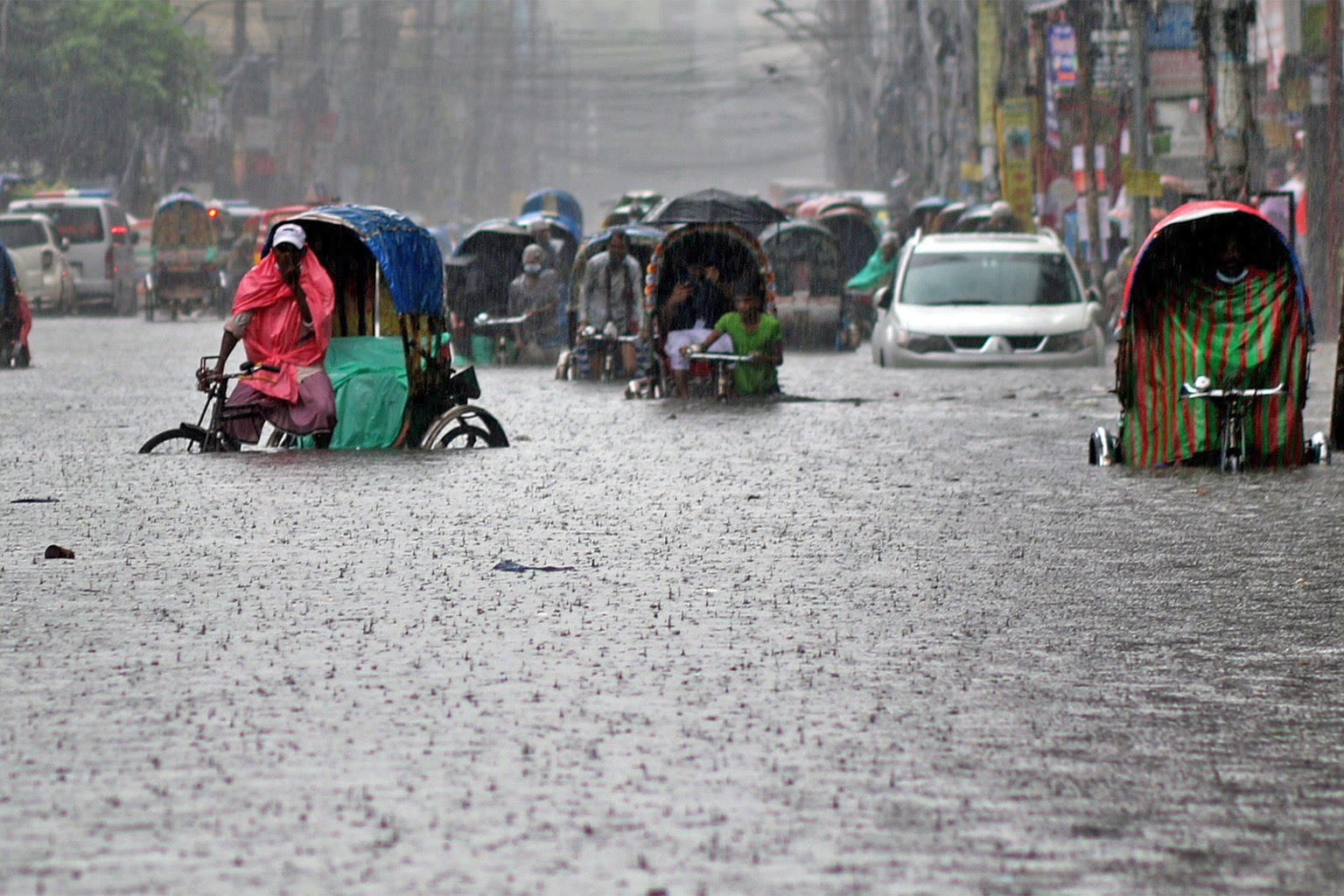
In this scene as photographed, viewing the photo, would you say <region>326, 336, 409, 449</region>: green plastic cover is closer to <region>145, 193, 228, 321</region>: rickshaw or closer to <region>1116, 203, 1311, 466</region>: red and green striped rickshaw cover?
<region>1116, 203, 1311, 466</region>: red and green striped rickshaw cover

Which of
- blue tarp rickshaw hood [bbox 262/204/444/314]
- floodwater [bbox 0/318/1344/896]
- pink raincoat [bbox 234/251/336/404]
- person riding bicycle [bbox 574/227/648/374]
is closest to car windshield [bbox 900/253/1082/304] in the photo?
person riding bicycle [bbox 574/227/648/374]

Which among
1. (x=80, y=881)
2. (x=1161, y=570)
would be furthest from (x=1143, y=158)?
(x=80, y=881)

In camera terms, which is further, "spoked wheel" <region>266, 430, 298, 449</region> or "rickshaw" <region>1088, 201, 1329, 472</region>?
"spoked wheel" <region>266, 430, 298, 449</region>

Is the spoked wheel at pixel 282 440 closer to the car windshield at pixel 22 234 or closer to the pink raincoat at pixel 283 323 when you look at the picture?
the pink raincoat at pixel 283 323

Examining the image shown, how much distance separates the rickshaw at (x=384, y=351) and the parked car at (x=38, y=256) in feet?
96.1

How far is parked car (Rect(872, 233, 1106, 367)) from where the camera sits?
27266mm

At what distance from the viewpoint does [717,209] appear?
103ft

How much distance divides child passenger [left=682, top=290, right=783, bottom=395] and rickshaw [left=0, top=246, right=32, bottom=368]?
9.36 m

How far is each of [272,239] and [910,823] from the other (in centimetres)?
1169

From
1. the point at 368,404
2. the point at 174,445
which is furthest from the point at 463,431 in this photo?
the point at 174,445

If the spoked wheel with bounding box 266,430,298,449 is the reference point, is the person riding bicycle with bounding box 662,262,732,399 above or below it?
above

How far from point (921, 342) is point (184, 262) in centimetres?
2383

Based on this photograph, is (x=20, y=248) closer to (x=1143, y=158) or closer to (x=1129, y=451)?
(x=1143, y=158)

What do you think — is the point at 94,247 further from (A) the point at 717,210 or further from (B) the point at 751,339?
(B) the point at 751,339
